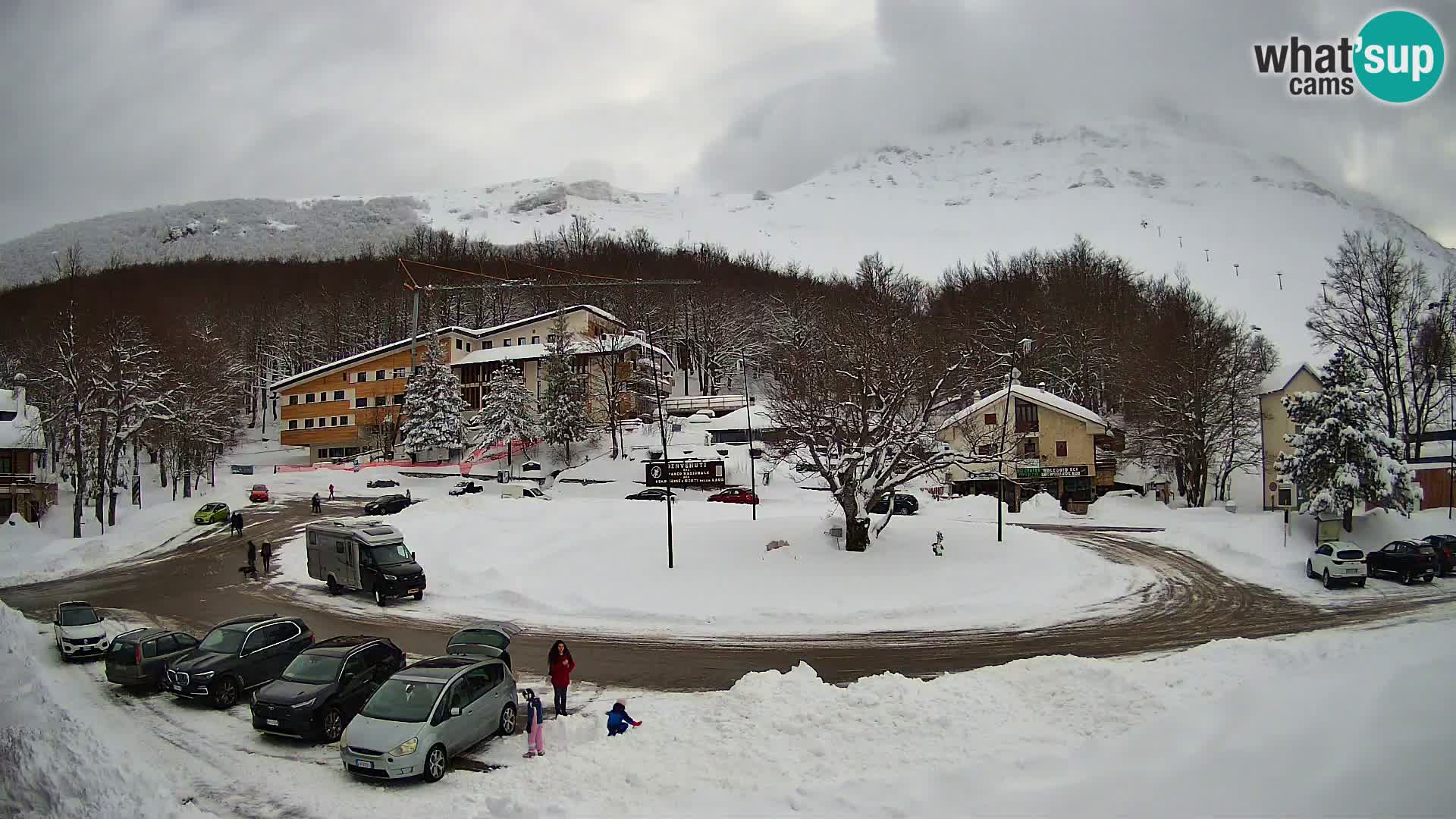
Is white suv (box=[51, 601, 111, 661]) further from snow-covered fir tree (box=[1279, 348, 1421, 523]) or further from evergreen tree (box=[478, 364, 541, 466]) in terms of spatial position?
evergreen tree (box=[478, 364, 541, 466])

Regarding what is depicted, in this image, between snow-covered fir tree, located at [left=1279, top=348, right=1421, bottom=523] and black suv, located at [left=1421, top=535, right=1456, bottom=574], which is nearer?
black suv, located at [left=1421, top=535, right=1456, bottom=574]

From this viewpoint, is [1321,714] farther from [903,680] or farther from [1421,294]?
[1421,294]

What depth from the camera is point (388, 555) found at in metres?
26.2

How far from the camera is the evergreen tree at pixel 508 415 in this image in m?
65.8

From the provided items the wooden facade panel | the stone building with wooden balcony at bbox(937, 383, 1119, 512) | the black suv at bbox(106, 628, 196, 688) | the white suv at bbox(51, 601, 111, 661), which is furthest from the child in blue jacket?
the wooden facade panel

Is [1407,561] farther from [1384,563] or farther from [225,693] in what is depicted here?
[225,693]

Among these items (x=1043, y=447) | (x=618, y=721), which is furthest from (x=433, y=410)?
(x=618, y=721)

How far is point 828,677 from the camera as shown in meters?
16.4

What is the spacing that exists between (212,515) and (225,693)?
37787 millimetres

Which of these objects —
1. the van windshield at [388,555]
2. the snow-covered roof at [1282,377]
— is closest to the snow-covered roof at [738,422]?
the snow-covered roof at [1282,377]

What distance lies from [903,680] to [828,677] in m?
4.44

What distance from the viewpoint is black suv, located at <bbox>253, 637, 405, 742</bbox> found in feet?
42.2

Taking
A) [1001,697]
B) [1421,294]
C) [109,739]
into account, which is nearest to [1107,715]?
[1001,697]

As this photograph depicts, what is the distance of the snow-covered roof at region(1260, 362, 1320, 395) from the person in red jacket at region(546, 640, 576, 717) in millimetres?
53844
